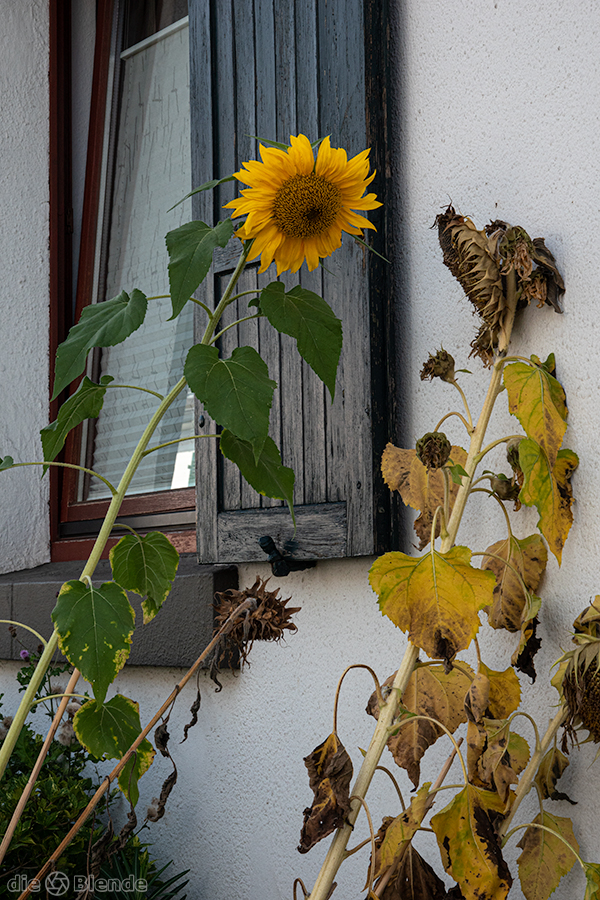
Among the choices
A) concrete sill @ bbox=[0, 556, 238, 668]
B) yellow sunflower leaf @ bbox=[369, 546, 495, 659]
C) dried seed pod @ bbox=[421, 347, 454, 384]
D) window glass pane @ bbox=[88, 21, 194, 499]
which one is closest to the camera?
yellow sunflower leaf @ bbox=[369, 546, 495, 659]

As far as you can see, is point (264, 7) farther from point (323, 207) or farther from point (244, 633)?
point (244, 633)

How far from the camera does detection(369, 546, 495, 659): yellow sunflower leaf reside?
93 cm

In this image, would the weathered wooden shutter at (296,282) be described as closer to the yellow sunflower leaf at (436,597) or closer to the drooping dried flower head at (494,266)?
the drooping dried flower head at (494,266)

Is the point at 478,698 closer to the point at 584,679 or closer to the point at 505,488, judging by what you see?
the point at 584,679

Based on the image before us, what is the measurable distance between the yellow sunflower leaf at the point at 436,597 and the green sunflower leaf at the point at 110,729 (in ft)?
1.13

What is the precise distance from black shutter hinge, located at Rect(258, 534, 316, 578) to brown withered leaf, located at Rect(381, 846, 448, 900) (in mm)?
699

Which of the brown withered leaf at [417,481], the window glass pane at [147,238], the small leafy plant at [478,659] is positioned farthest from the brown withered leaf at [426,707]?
the window glass pane at [147,238]

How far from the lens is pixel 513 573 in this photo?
1.21 m

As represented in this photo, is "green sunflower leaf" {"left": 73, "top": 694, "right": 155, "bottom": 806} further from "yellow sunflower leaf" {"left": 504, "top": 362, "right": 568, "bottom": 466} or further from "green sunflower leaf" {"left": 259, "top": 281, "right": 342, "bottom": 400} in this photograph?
"yellow sunflower leaf" {"left": 504, "top": 362, "right": 568, "bottom": 466}

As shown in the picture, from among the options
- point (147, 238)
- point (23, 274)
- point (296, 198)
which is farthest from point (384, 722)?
point (23, 274)

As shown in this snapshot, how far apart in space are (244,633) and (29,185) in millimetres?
2481

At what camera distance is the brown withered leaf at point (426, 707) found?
116 cm

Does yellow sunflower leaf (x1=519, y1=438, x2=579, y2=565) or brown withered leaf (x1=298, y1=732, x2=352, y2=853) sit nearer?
brown withered leaf (x1=298, y1=732, x2=352, y2=853)

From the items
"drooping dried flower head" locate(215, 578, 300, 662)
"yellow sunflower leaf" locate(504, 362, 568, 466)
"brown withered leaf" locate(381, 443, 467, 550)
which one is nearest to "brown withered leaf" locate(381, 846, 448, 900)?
"drooping dried flower head" locate(215, 578, 300, 662)
